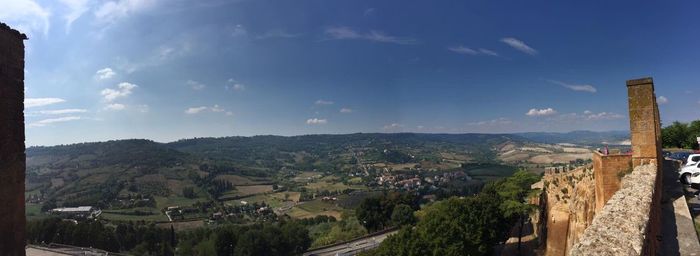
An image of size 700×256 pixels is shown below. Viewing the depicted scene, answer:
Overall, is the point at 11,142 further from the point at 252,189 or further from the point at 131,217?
the point at 252,189

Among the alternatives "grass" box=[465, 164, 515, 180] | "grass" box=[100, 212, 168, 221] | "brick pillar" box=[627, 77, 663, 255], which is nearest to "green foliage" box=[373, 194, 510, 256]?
"brick pillar" box=[627, 77, 663, 255]

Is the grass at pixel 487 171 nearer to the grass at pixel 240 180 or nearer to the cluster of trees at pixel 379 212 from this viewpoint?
the cluster of trees at pixel 379 212

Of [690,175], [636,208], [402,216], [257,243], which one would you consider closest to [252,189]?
[257,243]

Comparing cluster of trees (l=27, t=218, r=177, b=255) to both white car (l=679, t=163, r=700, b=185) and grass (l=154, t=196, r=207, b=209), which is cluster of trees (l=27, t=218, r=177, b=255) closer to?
grass (l=154, t=196, r=207, b=209)

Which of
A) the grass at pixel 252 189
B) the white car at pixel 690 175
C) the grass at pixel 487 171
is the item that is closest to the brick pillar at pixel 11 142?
the white car at pixel 690 175

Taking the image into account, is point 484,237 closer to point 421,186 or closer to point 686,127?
point 686,127

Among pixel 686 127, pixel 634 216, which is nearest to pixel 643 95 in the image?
pixel 634 216
